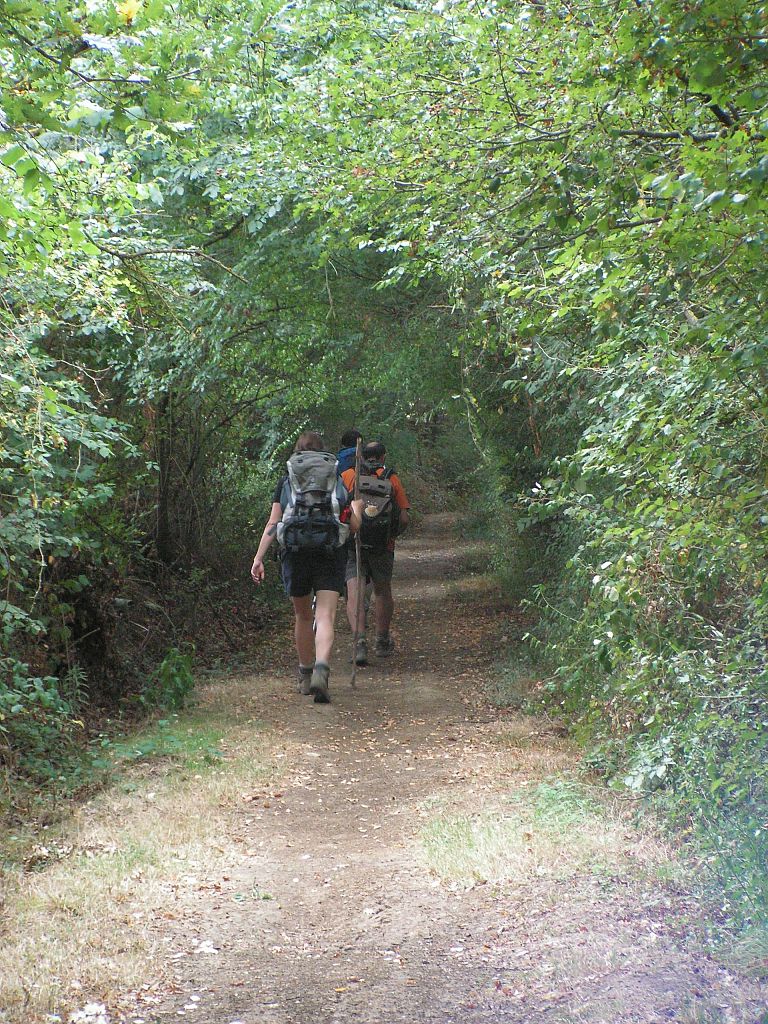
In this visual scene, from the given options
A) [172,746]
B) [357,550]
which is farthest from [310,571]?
[172,746]

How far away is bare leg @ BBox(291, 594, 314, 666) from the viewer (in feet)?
29.2

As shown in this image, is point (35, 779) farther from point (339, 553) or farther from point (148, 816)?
point (339, 553)

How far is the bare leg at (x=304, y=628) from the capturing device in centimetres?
891

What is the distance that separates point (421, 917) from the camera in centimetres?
455

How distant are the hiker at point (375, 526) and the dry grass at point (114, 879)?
3630 millimetres

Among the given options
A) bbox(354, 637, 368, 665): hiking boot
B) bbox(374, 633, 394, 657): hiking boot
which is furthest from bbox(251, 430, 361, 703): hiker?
bbox(374, 633, 394, 657): hiking boot

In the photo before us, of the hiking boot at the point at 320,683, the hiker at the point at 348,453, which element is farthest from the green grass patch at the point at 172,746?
the hiker at the point at 348,453

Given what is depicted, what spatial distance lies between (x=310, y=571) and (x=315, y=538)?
1.03 feet

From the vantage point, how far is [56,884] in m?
→ 4.86

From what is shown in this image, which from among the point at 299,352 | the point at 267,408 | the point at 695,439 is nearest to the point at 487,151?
the point at 695,439

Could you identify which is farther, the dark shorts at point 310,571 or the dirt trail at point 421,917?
the dark shorts at point 310,571

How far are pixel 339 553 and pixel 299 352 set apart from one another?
4938 mm

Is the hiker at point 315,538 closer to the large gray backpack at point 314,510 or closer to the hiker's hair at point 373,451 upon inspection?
the large gray backpack at point 314,510

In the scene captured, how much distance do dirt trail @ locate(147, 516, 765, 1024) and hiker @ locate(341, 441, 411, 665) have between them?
3.19m
